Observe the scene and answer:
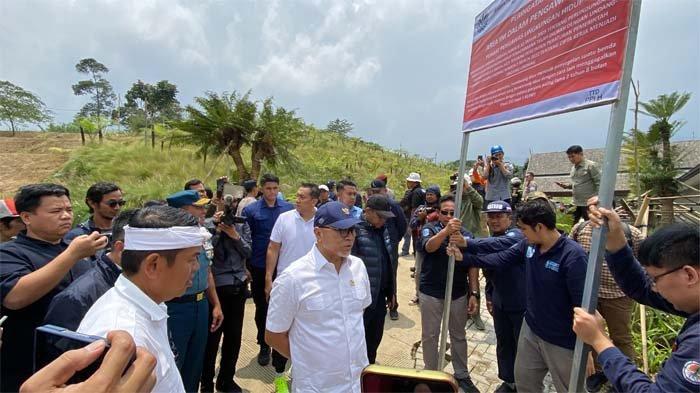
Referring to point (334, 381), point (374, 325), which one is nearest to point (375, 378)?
point (334, 381)

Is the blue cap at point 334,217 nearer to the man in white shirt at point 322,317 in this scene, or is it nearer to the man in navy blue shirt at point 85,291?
the man in white shirt at point 322,317

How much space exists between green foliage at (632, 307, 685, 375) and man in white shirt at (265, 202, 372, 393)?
11.5 feet

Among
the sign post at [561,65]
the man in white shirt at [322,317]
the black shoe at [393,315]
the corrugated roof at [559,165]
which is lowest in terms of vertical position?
the black shoe at [393,315]

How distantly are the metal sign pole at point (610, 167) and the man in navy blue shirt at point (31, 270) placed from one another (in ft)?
8.08

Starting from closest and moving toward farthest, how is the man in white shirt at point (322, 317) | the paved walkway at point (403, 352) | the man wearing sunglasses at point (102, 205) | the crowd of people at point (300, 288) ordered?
the crowd of people at point (300, 288), the man in white shirt at point (322, 317), the man wearing sunglasses at point (102, 205), the paved walkway at point (403, 352)

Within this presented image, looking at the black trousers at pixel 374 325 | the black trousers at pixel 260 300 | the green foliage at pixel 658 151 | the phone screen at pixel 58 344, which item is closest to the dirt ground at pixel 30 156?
the black trousers at pixel 260 300

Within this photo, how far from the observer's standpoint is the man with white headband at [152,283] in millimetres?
1169

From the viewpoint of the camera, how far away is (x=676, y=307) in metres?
1.32

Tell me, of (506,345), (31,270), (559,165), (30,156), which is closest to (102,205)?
(31,270)

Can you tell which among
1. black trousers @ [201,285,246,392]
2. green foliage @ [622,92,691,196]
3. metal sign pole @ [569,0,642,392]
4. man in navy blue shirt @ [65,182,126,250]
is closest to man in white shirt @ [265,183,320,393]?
black trousers @ [201,285,246,392]

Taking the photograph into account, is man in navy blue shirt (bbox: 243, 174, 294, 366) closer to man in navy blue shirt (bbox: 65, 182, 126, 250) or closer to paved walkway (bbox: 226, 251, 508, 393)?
paved walkway (bbox: 226, 251, 508, 393)

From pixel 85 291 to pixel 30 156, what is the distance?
2566cm

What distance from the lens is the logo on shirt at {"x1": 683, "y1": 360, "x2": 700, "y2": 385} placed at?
1.10 meters

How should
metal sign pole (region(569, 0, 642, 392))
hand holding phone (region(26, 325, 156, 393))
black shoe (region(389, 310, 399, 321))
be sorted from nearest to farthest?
hand holding phone (region(26, 325, 156, 393)) < metal sign pole (region(569, 0, 642, 392)) < black shoe (region(389, 310, 399, 321))
